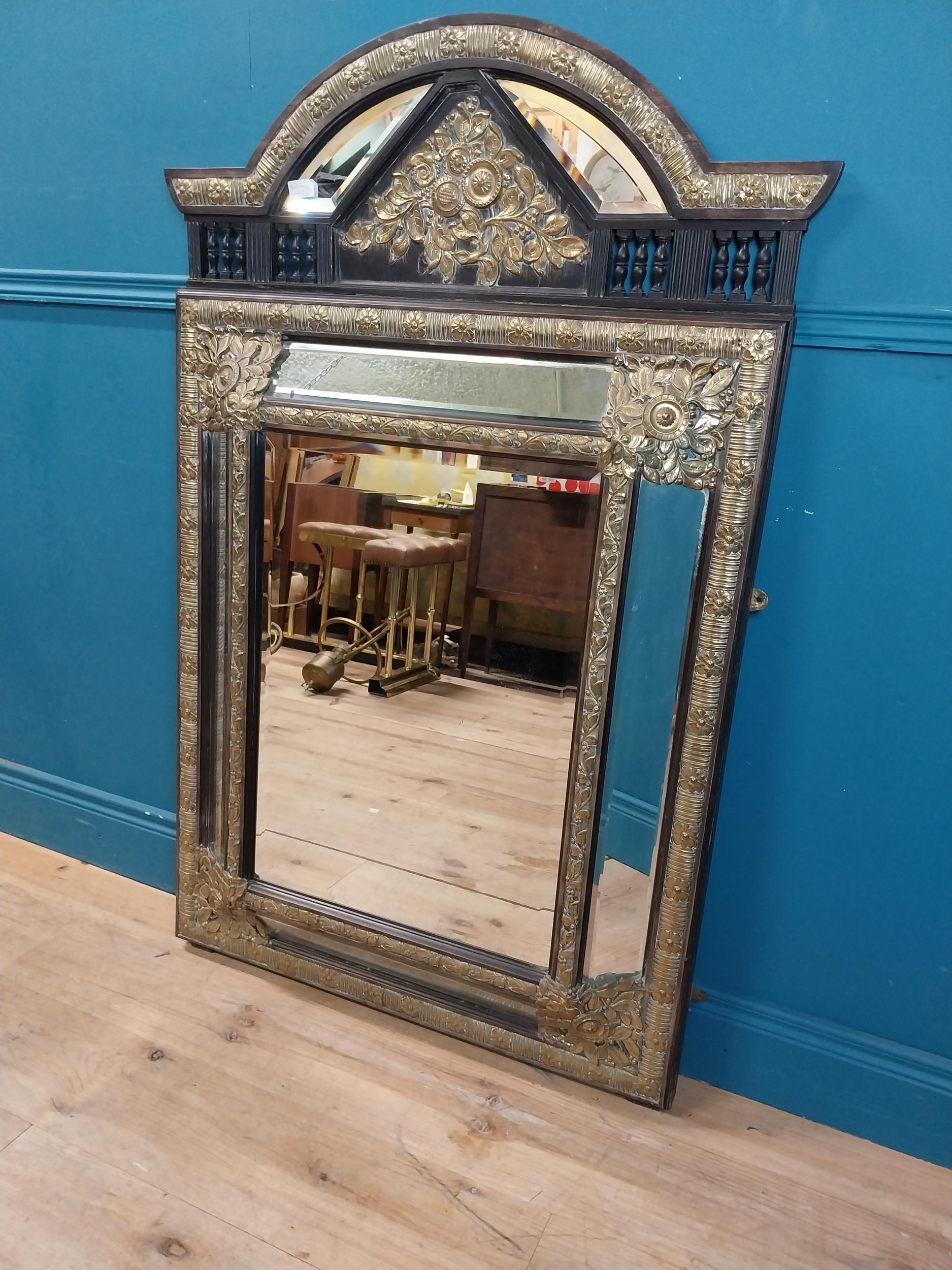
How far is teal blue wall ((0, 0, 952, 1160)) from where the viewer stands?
3.97ft

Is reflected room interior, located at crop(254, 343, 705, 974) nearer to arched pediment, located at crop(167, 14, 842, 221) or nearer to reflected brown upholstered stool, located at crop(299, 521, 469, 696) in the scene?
reflected brown upholstered stool, located at crop(299, 521, 469, 696)

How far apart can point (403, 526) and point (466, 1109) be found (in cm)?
92

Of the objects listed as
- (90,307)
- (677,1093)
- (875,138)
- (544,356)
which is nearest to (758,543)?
(544,356)

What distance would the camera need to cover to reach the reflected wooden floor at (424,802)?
1.48m

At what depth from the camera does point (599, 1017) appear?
146 cm

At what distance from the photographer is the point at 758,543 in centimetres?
129

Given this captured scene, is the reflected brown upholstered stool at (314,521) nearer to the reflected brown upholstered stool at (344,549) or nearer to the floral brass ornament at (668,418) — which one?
the reflected brown upholstered stool at (344,549)

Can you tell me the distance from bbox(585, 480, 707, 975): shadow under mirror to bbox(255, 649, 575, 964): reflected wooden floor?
0.27 ft

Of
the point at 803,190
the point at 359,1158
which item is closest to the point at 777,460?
the point at 803,190

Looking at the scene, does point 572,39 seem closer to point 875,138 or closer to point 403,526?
point 875,138

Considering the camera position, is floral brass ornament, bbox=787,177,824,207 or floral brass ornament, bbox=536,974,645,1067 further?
floral brass ornament, bbox=536,974,645,1067

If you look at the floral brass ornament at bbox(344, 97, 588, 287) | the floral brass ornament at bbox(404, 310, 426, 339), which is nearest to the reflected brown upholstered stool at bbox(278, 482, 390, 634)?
the floral brass ornament at bbox(404, 310, 426, 339)

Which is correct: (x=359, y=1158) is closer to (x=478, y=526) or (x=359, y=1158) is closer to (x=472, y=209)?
(x=478, y=526)

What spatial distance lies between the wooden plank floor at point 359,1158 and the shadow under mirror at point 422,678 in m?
0.24
